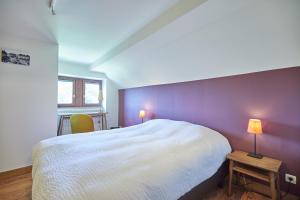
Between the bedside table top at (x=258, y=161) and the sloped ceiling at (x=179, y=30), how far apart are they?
1206mm

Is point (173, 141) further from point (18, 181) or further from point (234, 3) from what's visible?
point (18, 181)

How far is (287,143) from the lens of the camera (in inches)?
75.0

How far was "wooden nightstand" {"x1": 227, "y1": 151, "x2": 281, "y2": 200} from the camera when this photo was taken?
166 centimetres

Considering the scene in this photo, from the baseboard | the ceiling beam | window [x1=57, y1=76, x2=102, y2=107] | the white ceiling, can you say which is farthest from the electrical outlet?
window [x1=57, y1=76, x2=102, y2=107]

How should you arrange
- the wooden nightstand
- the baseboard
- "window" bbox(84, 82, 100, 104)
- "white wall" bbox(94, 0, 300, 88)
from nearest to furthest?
"white wall" bbox(94, 0, 300, 88)
the wooden nightstand
the baseboard
"window" bbox(84, 82, 100, 104)

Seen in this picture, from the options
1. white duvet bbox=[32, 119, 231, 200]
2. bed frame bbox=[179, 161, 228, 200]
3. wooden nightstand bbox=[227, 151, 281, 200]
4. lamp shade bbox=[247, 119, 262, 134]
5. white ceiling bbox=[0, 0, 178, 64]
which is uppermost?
white ceiling bbox=[0, 0, 178, 64]

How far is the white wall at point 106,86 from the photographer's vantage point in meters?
4.07

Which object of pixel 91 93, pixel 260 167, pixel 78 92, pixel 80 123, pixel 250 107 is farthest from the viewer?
pixel 91 93

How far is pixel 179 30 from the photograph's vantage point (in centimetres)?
200

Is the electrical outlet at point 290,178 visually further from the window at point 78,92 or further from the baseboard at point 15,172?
the window at point 78,92

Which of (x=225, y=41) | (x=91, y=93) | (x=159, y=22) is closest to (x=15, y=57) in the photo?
(x=91, y=93)

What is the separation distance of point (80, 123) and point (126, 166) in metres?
2.26

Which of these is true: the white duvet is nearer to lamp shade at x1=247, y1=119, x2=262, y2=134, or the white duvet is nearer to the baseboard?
lamp shade at x1=247, y1=119, x2=262, y2=134

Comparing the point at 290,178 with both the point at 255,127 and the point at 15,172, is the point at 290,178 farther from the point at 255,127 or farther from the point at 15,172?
the point at 15,172
